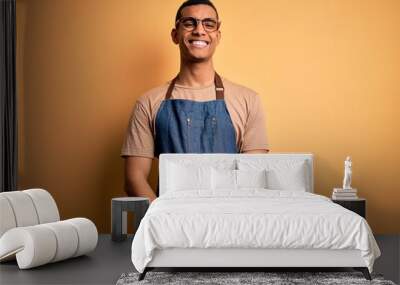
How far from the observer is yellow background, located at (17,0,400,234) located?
7484mm

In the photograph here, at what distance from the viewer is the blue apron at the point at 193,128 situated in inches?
283

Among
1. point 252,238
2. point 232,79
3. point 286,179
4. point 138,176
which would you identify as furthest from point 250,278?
point 232,79

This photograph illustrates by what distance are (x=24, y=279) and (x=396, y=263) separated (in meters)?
2.98

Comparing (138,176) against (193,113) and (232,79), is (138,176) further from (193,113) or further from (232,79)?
(232,79)

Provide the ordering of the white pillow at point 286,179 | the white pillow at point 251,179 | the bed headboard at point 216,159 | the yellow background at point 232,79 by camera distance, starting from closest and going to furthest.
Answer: the white pillow at point 251,179 < the white pillow at point 286,179 < the bed headboard at point 216,159 < the yellow background at point 232,79

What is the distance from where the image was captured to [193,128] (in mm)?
7180

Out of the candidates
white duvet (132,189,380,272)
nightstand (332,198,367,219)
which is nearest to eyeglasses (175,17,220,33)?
nightstand (332,198,367,219)

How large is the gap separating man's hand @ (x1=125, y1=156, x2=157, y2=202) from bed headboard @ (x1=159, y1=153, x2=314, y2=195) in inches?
13.4

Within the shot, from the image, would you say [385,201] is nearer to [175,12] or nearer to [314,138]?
[314,138]

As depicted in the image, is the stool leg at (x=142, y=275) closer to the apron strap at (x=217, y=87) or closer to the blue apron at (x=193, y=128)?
the blue apron at (x=193, y=128)

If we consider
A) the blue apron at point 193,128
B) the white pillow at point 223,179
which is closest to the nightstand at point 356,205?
the white pillow at point 223,179

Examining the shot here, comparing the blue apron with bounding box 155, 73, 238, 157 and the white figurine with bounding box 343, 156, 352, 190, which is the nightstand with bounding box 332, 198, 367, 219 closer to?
the white figurine with bounding box 343, 156, 352, 190

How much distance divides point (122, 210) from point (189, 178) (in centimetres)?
74

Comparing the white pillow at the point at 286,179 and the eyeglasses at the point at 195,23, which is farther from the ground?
the eyeglasses at the point at 195,23
